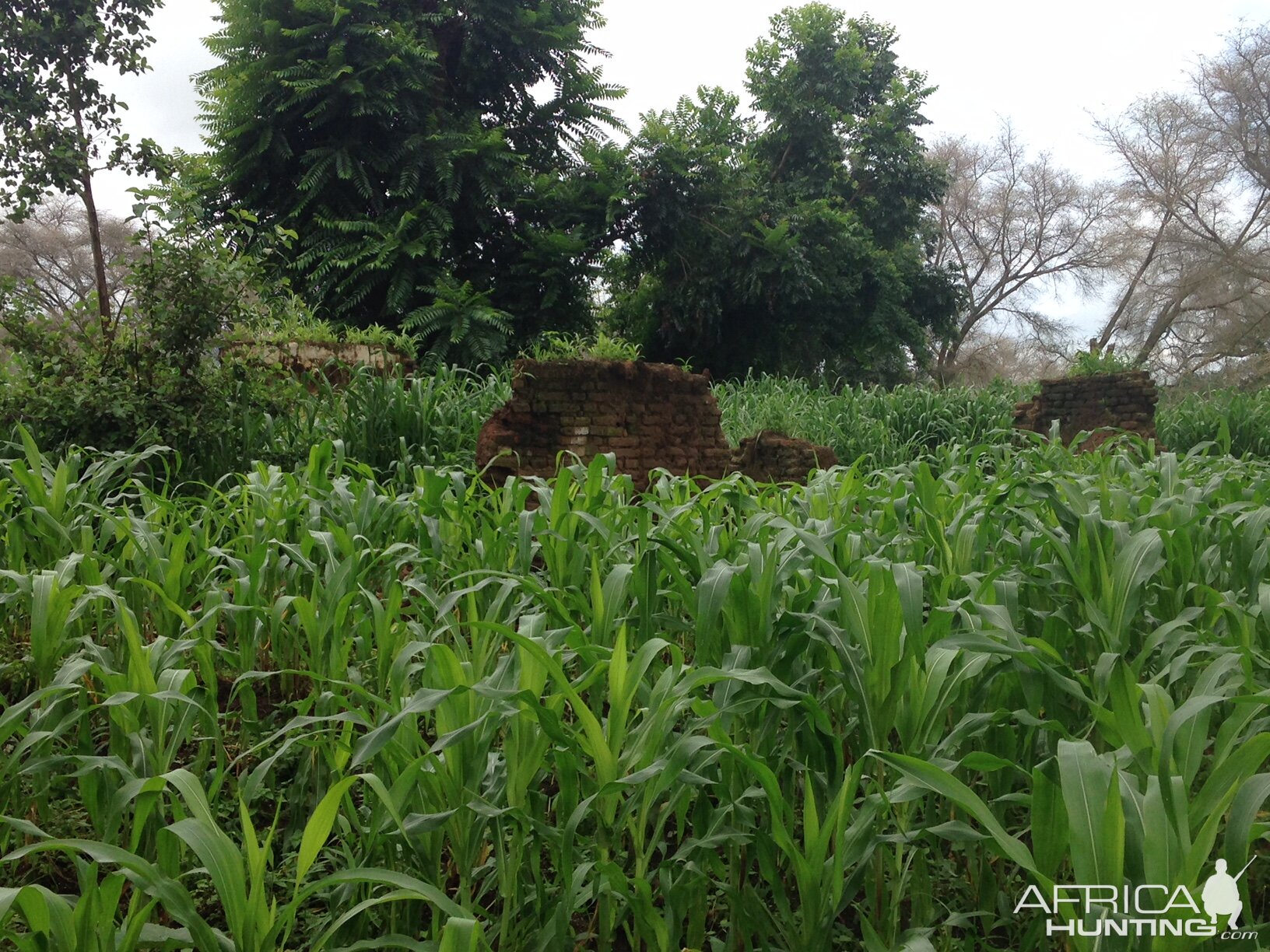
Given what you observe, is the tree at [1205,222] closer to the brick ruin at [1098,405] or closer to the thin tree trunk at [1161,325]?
the thin tree trunk at [1161,325]

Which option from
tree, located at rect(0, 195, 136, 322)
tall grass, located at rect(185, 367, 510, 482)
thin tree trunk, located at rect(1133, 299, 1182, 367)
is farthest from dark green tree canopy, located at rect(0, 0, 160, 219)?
thin tree trunk, located at rect(1133, 299, 1182, 367)

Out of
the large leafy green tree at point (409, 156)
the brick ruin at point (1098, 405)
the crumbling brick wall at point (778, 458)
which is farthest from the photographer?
the large leafy green tree at point (409, 156)

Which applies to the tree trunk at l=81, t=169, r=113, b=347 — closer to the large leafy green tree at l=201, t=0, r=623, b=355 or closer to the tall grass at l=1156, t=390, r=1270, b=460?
the large leafy green tree at l=201, t=0, r=623, b=355

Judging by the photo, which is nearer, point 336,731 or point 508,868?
point 508,868

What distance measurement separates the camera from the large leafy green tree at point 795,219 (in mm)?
12664

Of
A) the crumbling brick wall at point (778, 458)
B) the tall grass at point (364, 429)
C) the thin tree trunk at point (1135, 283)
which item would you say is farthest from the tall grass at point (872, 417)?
the thin tree trunk at point (1135, 283)

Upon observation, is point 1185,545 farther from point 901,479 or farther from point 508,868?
point 508,868

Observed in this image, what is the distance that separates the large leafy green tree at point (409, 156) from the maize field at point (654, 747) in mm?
8653

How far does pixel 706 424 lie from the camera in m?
5.51

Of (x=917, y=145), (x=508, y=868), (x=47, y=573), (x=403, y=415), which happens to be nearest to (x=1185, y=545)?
(x=508, y=868)

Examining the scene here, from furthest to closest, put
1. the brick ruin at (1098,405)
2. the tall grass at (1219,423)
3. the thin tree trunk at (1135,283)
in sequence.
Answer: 1. the thin tree trunk at (1135,283)
2. the tall grass at (1219,423)
3. the brick ruin at (1098,405)

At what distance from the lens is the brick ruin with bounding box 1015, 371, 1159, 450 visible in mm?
8273

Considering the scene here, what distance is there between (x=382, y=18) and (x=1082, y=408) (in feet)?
30.7

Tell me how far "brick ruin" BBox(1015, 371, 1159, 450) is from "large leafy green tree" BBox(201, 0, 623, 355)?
5.97m
